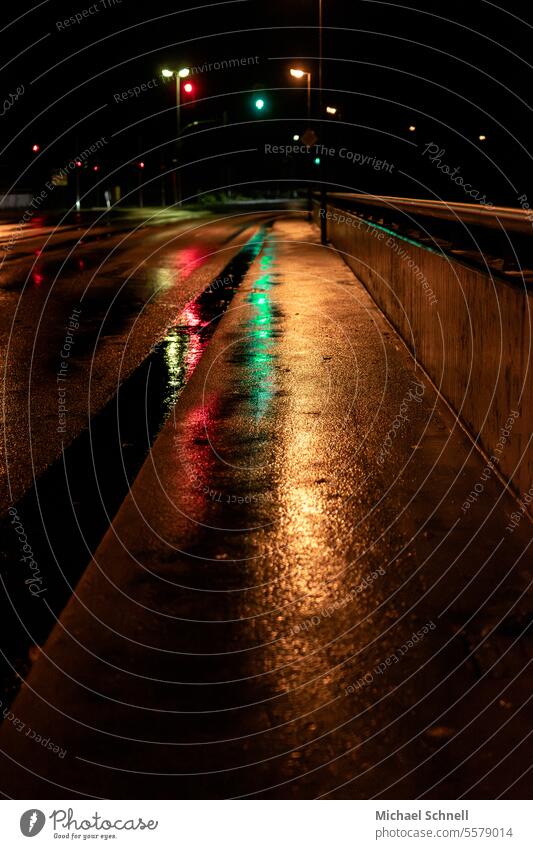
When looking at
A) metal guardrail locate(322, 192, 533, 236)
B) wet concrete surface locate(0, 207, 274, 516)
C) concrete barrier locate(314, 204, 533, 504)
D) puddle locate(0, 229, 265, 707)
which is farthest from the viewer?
metal guardrail locate(322, 192, 533, 236)

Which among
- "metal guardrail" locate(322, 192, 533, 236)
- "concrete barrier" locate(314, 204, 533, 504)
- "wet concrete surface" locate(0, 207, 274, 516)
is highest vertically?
"metal guardrail" locate(322, 192, 533, 236)

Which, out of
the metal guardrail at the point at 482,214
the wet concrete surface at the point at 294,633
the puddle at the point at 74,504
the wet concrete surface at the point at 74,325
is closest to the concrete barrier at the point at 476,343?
the wet concrete surface at the point at 294,633

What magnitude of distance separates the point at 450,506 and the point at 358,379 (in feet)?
13.4

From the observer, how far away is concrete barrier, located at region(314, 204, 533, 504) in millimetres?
6376

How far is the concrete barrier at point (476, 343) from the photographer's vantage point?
20.9ft

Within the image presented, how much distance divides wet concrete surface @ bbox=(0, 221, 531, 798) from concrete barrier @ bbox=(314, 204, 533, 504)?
29 centimetres

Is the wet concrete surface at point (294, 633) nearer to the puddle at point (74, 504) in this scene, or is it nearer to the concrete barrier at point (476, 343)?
the puddle at point (74, 504)

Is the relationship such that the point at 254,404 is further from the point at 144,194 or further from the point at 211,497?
the point at 144,194

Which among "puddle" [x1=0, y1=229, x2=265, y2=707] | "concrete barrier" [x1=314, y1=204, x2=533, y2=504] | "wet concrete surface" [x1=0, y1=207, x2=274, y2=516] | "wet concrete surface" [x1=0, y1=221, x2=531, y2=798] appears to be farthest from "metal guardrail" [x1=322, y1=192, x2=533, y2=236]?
"wet concrete surface" [x1=0, y1=207, x2=274, y2=516]

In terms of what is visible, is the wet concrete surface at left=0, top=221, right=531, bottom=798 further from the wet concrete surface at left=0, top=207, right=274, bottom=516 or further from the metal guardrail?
the metal guardrail

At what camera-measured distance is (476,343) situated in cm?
772

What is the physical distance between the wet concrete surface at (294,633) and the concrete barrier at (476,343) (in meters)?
0.29

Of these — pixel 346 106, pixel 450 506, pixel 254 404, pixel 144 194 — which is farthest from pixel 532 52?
pixel 144 194

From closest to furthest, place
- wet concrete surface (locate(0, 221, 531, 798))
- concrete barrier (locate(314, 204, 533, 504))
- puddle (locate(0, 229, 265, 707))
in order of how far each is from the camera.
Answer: wet concrete surface (locate(0, 221, 531, 798))
puddle (locate(0, 229, 265, 707))
concrete barrier (locate(314, 204, 533, 504))
